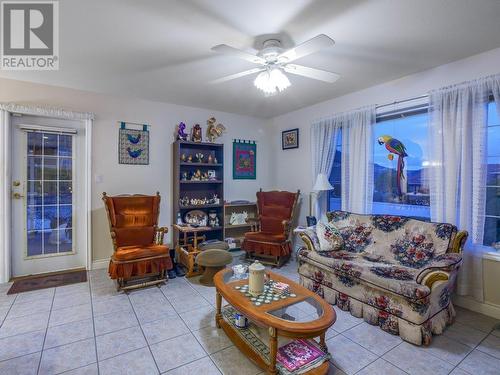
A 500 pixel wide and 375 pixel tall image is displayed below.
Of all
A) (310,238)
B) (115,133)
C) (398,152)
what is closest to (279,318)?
(310,238)

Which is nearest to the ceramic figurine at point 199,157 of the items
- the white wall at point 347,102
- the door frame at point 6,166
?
the white wall at point 347,102

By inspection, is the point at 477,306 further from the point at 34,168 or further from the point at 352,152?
the point at 34,168

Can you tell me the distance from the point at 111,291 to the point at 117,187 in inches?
58.3

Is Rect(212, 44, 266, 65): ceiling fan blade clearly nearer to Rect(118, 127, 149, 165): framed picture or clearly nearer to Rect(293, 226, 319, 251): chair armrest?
Rect(293, 226, 319, 251): chair armrest

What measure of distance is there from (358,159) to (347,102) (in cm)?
87

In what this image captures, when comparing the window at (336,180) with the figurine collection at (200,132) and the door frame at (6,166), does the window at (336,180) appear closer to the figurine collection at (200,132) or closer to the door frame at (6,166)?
the figurine collection at (200,132)

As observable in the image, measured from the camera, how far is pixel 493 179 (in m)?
2.54

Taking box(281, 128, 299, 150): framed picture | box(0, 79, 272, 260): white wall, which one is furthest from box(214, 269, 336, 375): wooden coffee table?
box(281, 128, 299, 150): framed picture

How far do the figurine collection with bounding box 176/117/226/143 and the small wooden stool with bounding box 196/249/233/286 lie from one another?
1824 mm

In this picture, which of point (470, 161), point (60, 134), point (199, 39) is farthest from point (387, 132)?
point (60, 134)

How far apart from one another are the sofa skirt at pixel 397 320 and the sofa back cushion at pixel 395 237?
18.7 inches

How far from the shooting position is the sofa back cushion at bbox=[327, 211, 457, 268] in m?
2.53

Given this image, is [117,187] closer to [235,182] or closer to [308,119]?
[235,182]

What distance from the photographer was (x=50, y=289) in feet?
9.86
